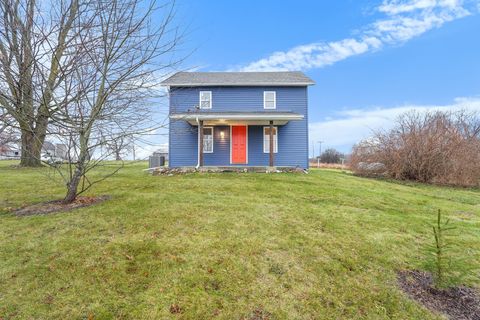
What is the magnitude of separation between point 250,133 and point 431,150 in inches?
411

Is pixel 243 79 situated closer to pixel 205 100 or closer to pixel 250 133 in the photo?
pixel 205 100

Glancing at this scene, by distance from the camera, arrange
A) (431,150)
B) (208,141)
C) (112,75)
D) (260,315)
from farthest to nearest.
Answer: (208,141), (431,150), (112,75), (260,315)

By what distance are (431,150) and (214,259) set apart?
625 inches

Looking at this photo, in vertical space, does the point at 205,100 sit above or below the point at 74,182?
above

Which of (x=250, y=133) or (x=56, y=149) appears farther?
(x=250, y=133)

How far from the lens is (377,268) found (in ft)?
12.1

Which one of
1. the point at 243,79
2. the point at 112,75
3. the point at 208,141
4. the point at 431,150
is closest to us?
the point at 112,75

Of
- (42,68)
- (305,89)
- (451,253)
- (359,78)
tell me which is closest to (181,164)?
(305,89)

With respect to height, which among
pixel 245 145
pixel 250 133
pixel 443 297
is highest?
pixel 250 133

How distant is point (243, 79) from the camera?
50.8 ft

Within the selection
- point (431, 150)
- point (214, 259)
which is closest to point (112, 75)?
point (214, 259)

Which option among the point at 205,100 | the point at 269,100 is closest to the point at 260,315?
the point at 269,100

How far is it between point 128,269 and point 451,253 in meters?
5.23

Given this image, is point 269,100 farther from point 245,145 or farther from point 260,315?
A: point 260,315
